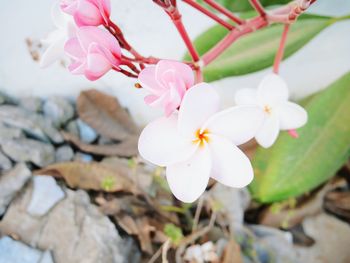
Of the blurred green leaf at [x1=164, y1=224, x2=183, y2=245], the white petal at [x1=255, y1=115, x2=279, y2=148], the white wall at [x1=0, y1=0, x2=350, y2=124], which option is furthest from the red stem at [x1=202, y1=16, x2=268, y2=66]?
the blurred green leaf at [x1=164, y1=224, x2=183, y2=245]

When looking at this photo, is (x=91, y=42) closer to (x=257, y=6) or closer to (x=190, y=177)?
(x=190, y=177)

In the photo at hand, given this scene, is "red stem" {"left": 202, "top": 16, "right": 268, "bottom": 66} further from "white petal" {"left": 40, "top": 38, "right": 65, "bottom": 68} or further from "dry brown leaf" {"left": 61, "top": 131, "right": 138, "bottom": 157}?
"dry brown leaf" {"left": 61, "top": 131, "right": 138, "bottom": 157}

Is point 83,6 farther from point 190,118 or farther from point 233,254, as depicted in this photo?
point 233,254

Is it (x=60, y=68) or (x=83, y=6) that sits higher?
(x=83, y=6)

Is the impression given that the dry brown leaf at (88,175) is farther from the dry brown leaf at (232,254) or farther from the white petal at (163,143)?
the white petal at (163,143)

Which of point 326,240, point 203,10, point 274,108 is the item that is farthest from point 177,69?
point 326,240

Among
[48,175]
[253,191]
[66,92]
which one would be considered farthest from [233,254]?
[66,92]

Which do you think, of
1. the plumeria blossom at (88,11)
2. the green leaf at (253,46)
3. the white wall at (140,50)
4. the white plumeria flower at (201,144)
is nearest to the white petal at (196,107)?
the white plumeria flower at (201,144)
